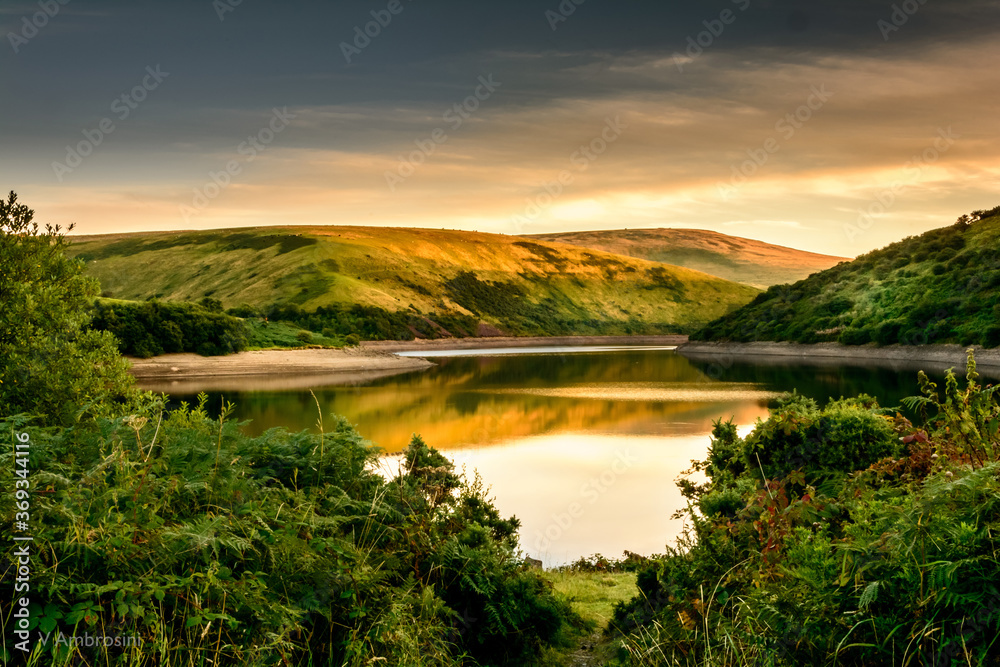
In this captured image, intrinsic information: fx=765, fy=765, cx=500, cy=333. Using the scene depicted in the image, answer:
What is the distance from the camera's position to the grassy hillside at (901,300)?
76.3m

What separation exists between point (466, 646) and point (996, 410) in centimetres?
468

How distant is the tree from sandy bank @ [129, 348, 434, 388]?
140 ft

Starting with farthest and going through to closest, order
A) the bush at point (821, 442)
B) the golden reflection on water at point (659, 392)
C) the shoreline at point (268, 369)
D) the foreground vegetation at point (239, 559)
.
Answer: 1. the shoreline at point (268, 369)
2. the golden reflection on water at point (659, 392)
3. the bush at point (821, 442)
4. the foreground vegetation at point (239, 559)

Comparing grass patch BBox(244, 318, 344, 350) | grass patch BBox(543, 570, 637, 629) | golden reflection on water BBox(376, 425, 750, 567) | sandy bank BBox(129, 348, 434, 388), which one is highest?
grass patch BBox(244, 318, 344, 350)

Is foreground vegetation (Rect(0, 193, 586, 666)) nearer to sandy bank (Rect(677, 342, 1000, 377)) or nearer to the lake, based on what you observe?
the lake

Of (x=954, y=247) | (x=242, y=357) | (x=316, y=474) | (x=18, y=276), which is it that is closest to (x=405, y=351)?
(x=242, y=357)

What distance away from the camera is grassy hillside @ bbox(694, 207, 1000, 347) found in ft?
250

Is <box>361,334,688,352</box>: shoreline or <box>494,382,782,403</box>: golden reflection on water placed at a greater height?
<box>361,334,688,352</box>: shoreline

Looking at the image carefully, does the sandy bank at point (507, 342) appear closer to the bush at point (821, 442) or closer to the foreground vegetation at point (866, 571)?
the bush at point (821, 442)

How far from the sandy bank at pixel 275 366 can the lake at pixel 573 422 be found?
221 inches

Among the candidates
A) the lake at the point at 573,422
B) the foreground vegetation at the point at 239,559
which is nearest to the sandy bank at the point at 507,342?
the lake at the point at 573,422

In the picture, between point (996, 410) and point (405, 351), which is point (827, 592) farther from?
point (405, 351)

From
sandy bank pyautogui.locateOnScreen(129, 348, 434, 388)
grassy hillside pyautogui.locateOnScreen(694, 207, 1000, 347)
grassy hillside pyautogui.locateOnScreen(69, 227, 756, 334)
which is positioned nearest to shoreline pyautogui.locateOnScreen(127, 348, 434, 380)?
sandy bank pyautogui.locateOnScreen(129, 348, 434, 388)

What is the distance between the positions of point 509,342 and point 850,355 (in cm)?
8495
